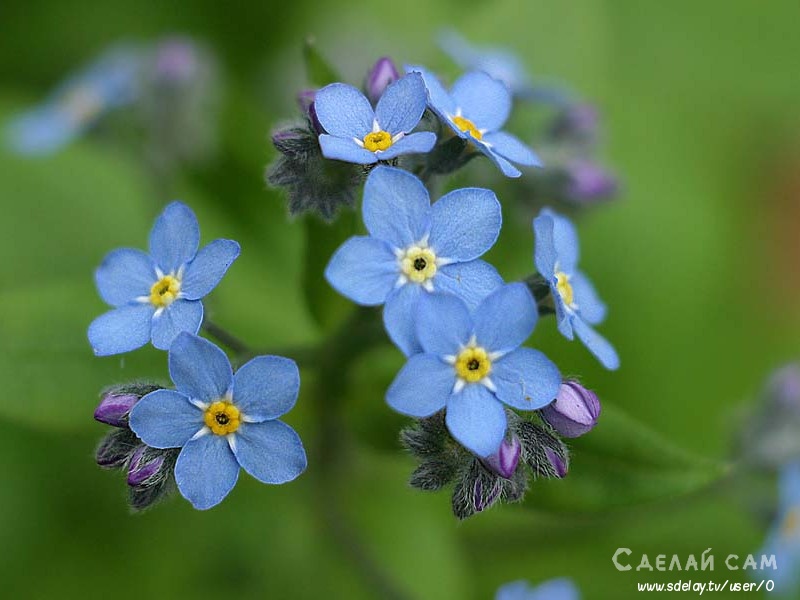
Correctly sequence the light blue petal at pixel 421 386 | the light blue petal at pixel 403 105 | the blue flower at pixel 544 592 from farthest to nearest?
the blue flower at pixel 544 592, the light blue petal at pixel 403 105, the light blue petal at pixel 421 386

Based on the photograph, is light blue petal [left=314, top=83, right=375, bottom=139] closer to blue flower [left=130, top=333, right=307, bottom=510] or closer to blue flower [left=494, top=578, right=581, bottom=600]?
blue flower [left=130, top=333, right=307, bottom=510]

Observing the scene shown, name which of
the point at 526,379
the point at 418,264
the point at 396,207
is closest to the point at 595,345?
the point at 526,379

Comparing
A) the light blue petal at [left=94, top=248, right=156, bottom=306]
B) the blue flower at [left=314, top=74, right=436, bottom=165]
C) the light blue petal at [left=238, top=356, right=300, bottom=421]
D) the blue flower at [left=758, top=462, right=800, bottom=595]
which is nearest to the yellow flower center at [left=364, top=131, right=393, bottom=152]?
the blue flower at [left=314, top=74, right=436, bottom=165]

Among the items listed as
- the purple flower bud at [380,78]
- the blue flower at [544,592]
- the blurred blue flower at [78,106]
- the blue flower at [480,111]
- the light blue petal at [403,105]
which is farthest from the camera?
the blurred blue flower at [78,106]

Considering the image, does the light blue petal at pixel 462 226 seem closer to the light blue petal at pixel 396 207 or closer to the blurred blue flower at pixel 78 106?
the light blue petal at pixel 396 207

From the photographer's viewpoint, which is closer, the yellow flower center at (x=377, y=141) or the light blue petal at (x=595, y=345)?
the yellow flower center at (x=377, y=141)

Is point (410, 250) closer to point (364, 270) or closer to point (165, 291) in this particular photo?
point (364, 270)

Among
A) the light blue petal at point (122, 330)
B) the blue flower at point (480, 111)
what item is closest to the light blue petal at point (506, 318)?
the blue flower at point (480, 111)
